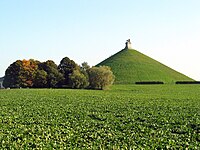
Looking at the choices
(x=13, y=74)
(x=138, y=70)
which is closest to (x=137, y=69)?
(x=138, y=70)

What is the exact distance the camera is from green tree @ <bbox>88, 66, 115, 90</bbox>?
98562mm

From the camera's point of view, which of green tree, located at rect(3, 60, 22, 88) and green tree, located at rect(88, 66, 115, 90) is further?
green tree, located at rect(3, 60, 22, 88)

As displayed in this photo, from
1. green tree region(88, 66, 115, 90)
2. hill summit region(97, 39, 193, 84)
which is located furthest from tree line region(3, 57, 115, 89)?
hill summit region(97, 39, 193, 84)

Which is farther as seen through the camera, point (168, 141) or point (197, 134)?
point (197, 134)

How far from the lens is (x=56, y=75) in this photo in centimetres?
10106

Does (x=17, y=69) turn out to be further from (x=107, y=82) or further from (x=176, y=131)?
(x=176, y=131)

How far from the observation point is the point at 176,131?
2158cm

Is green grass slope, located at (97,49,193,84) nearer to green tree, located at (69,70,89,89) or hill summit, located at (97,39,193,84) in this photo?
hill summit, located at (97,39,193,84)

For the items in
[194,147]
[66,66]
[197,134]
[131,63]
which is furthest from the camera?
[131,63]

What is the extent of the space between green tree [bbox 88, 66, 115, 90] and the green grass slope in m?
35.7

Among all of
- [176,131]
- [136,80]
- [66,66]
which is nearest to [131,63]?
[136,80]

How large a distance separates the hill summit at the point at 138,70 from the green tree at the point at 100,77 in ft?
117

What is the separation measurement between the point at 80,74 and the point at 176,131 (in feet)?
253

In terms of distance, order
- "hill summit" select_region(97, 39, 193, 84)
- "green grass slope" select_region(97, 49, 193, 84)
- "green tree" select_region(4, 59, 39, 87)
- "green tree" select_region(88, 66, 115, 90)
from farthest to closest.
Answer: "green grass slope" select_region(97, 49, 193, 84)
"hill summit" select_region(97, 39, 193, 84)
"green tree" select_region(4, 59, 39, 87)
"green tree" select_region(88, 66, 115, 90)
